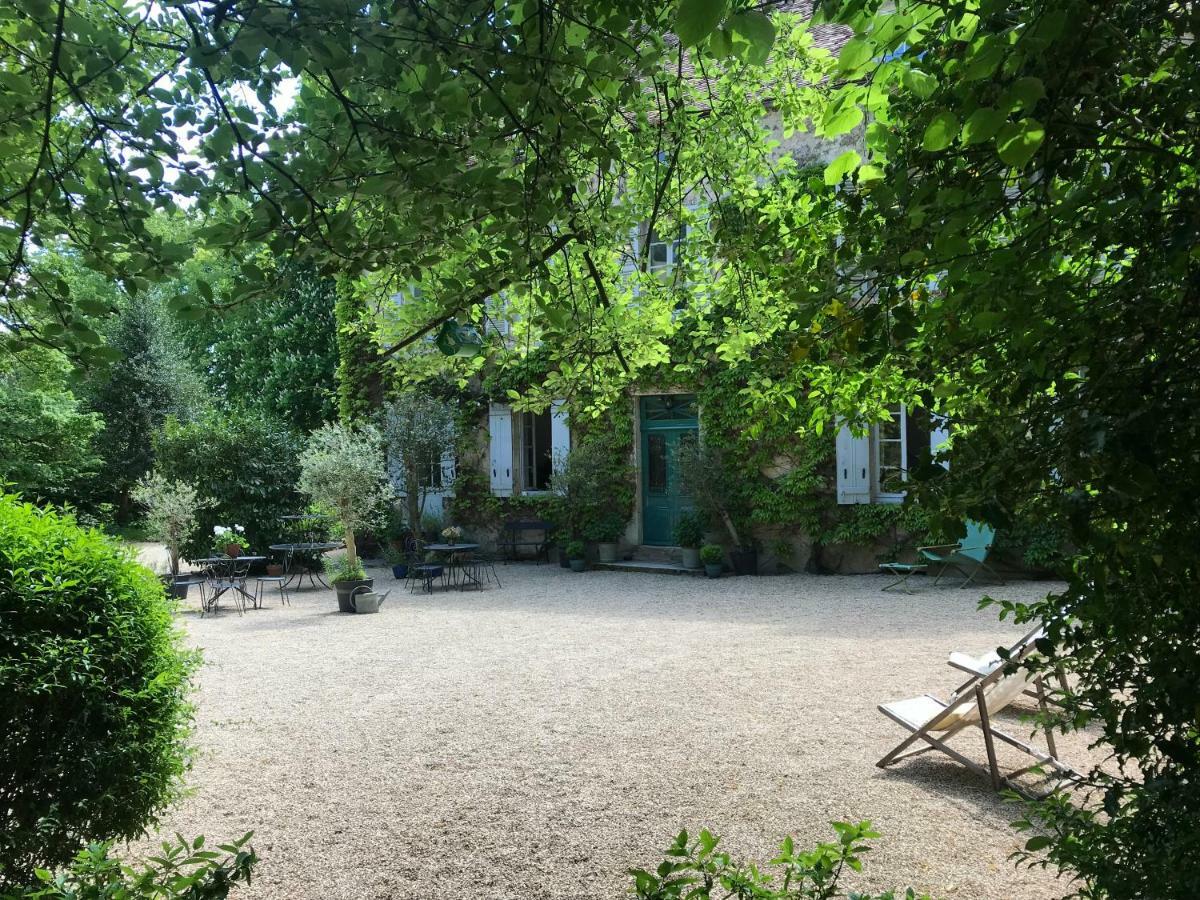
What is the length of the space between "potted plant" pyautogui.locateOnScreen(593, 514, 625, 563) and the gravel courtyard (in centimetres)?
415

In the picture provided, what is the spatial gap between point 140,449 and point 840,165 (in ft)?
73.6

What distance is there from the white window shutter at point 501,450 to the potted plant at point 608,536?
6.70ft

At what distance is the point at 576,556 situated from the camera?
14.2 metres

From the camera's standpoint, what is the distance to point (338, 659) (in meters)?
8.30

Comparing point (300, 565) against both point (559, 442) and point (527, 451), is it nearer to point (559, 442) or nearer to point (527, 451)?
point (527, 451)

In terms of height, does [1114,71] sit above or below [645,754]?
above

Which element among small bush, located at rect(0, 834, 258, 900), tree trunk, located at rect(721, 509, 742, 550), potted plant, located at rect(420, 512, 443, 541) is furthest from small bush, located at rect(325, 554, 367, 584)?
small bush, located at rect(0, 834, 258, 900)

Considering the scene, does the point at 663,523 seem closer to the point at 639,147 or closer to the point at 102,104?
the point at 639,147

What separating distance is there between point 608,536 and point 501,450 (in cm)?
259

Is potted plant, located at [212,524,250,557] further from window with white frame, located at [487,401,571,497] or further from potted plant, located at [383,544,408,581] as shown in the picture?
window with white frame, located at [487,401,571,497]

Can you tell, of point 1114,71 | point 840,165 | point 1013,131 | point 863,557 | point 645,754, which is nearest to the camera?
point 1013,131

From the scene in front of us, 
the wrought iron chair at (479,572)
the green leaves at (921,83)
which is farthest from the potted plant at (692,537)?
the green leaves at (921,83)

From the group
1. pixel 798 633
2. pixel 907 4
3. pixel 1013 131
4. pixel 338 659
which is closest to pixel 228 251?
pixel 907 4

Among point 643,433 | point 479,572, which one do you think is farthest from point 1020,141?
point 643,433
